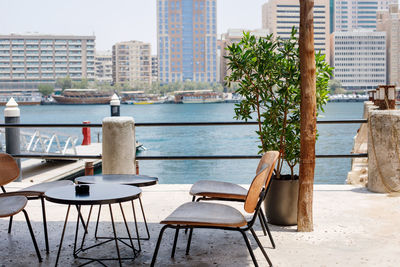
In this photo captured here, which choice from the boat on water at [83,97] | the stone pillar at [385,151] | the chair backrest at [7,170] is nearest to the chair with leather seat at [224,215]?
the chair backrest at [7,170]

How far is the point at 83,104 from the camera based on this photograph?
103688 millimetres

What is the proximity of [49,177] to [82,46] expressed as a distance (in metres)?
117

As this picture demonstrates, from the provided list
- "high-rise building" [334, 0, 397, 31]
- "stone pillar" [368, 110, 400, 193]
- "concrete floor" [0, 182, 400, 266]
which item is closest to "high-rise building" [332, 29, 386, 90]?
"high-rise building" [334, 0, 397, 31]

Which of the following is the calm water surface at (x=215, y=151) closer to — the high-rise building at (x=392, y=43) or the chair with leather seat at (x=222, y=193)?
the chair with leather seat at (x=222, y=193)

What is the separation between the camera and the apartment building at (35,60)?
12131cm

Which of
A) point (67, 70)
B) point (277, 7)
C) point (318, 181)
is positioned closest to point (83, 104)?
point (67, 70)

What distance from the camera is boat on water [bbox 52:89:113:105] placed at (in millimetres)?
102438

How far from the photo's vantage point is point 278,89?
15.0ft

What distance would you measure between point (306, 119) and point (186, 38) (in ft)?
469

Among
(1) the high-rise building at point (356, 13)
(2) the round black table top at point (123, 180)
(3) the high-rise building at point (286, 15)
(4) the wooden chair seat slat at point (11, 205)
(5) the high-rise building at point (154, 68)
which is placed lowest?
(4) the wooden chair seat slat at point (11, 205)

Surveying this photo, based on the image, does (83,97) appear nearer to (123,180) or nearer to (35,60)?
(35,60)

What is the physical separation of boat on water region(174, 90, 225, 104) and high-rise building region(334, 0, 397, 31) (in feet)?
235

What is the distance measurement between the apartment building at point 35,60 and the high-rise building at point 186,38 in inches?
1055

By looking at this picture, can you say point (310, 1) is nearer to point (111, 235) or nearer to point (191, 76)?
point (111, 235)
